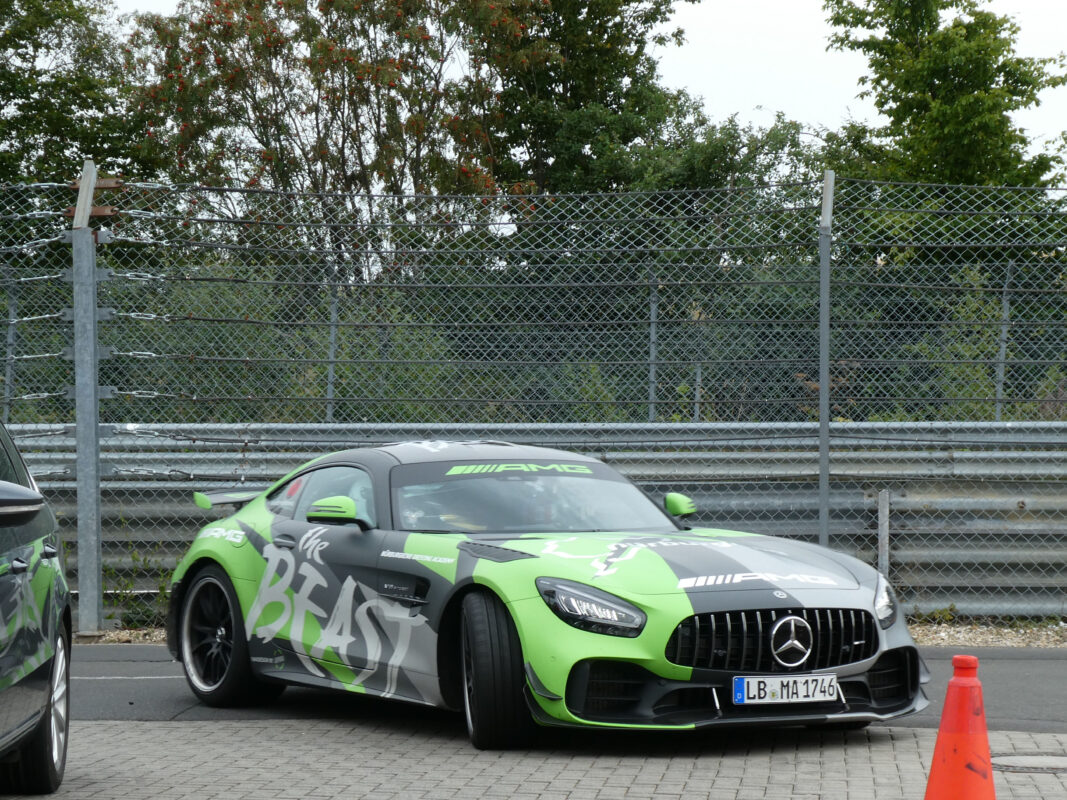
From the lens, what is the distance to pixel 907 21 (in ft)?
98.6

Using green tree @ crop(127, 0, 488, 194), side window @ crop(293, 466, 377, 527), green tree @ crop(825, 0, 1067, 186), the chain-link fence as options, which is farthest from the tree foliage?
side window @ crop(293, 466, 377, 527)

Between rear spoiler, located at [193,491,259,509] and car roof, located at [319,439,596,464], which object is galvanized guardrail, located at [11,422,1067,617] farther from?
car roof, located at [319,439,596,464]

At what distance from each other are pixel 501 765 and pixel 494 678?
1.08 feet

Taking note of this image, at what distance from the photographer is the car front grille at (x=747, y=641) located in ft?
18.5

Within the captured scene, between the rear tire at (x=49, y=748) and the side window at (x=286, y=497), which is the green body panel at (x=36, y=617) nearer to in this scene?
the rear tire at (x=49, y=748)

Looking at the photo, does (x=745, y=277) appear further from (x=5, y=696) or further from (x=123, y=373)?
(x=5, y=696)

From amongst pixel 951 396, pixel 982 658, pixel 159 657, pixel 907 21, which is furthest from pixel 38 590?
pixel 907 21

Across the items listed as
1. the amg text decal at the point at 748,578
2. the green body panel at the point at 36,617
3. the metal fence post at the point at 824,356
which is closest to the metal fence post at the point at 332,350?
the metal fence post at the point at 824,356

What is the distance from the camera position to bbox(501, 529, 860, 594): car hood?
19.0 ft

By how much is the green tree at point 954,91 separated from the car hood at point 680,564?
22370mm

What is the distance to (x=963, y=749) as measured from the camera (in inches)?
176

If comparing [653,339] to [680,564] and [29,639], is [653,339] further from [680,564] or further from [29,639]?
[29,639]

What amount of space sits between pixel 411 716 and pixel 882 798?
265 centimetres

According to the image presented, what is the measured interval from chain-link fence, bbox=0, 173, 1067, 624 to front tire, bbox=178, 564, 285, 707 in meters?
2.78
